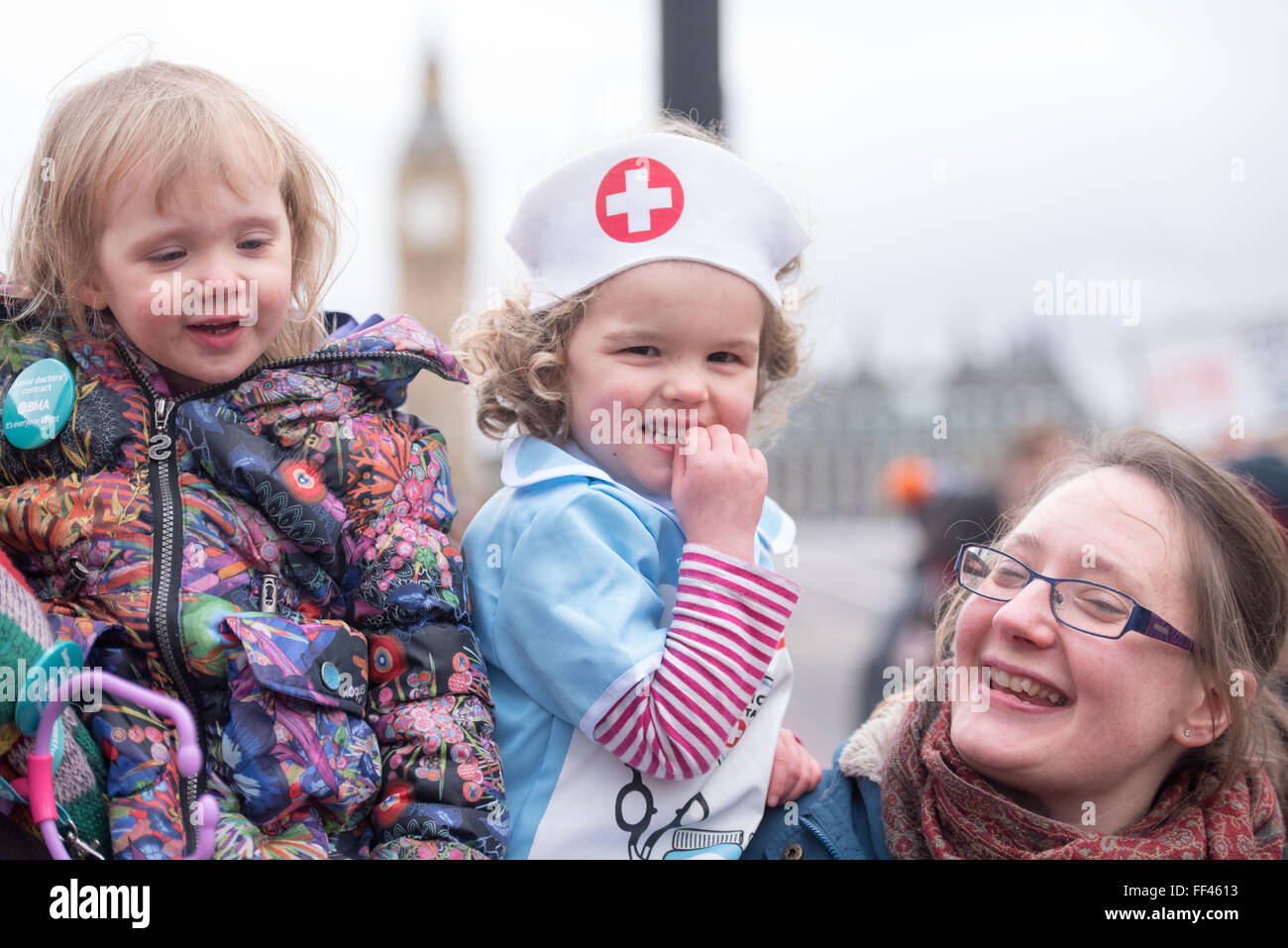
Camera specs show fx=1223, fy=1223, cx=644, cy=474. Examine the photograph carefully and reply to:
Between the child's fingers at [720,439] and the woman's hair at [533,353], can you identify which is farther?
the woman's hair at [533,353]

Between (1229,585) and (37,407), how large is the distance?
1.98 meters

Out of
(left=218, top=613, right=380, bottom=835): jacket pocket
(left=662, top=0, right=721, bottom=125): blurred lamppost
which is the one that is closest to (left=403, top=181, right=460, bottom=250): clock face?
(left=662, top=0, right=721, bottom=125): blurred lamppost

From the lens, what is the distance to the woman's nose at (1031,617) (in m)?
2.06

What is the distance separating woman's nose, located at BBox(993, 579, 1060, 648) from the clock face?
124 feet

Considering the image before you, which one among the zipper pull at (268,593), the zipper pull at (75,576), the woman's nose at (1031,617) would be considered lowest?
the woman's nose at (1031,617)

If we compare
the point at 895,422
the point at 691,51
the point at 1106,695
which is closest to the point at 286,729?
the point at 1106,695

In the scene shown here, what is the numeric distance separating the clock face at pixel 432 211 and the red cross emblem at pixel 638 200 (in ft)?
122

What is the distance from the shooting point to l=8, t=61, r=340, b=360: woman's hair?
1873 mm

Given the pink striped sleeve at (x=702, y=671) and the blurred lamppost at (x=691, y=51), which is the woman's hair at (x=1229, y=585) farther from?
the blurred lamppost at (x=691, y=51)

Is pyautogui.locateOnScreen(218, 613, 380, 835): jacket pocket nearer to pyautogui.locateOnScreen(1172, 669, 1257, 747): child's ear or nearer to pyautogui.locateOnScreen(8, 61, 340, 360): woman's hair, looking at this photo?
pyautogui.locateOnScreen(8, 61, 340, 360): woman's hair

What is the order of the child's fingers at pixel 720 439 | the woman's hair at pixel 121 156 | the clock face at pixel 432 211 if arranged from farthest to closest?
the clock face at pixel 432 211
the child's fingers at pixel 720 439
the woman's hair at pixel 121 156

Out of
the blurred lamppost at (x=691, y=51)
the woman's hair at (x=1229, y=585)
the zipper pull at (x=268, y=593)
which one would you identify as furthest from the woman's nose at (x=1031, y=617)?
the blurred lamppost at (x=691, y=51)

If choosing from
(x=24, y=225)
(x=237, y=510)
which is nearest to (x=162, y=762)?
(x=237, y=510)
